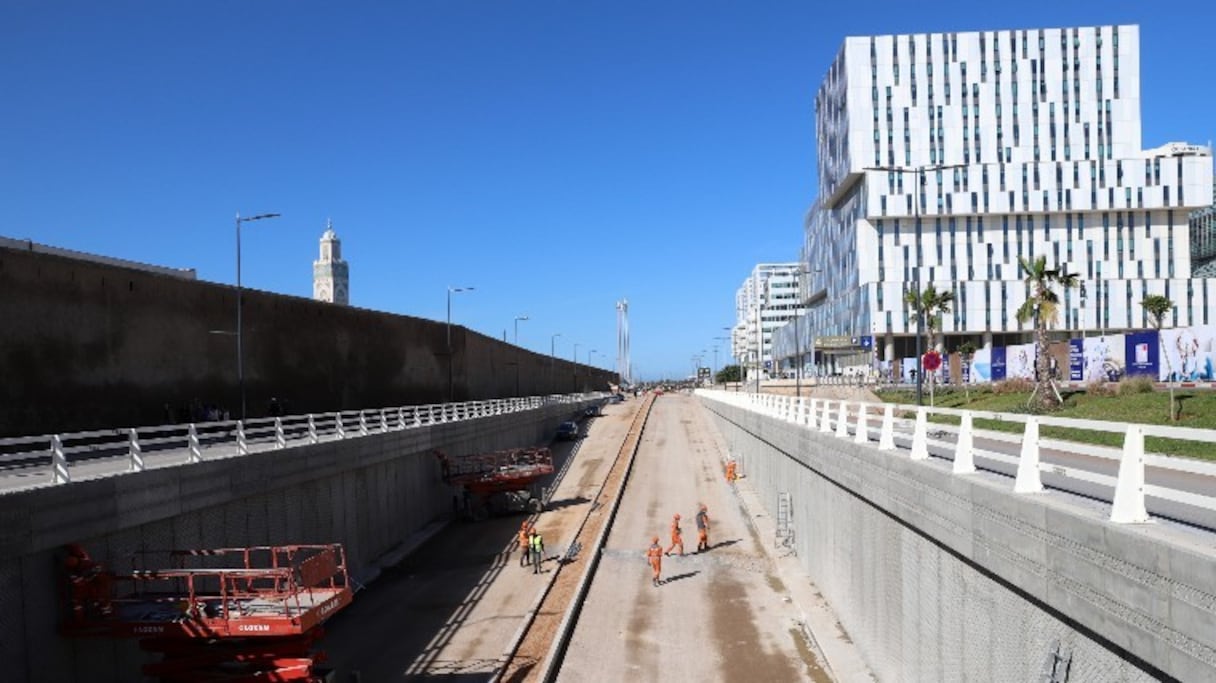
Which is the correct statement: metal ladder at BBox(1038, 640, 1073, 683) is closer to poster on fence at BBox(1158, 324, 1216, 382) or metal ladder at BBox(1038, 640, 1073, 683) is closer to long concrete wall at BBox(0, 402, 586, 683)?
long concrete wall at BBox(0, 402, 586, 683)

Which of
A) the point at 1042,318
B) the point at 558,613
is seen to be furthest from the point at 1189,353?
the point at 558,613

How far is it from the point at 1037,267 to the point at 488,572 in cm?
2686

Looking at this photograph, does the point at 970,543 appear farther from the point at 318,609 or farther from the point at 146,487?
the point at 146,487

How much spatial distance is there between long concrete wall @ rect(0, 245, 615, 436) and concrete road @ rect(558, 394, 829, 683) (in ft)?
51.7

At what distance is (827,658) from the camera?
20.0 metres

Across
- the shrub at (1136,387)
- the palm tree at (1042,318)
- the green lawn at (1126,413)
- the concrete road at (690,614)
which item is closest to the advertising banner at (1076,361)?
the green lawn at (1126,413)

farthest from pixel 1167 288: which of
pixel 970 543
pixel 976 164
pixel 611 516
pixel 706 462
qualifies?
pixel 970 543

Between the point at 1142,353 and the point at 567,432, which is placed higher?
the point at 1142,353

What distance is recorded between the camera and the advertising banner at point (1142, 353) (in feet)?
149

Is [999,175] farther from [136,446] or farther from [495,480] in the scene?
[136,446]

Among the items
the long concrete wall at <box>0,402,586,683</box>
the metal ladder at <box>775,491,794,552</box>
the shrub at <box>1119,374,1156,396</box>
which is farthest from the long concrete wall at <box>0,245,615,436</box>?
the shrub at <box>1119,374,1156,396</box>

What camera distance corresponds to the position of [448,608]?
26.5 meters

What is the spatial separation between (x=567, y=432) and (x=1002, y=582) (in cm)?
6869

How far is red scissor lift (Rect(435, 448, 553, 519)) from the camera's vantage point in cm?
4153
